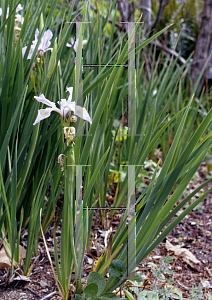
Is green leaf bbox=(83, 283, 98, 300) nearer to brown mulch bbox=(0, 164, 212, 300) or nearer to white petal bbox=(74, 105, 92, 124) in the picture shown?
brown mulch bbox=(0, 164, 212, 300)

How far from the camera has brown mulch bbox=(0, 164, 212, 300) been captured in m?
0.79

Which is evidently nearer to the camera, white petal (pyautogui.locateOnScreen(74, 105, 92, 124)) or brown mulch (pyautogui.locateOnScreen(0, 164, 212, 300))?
white petal (pyautogui.locateOnScreen(74, 105, 92, 124))

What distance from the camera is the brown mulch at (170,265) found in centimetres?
79

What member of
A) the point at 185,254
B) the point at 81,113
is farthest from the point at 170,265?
the point at 81,113

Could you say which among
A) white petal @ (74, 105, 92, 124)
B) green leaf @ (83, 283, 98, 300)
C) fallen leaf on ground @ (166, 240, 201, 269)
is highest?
white petal @ (74, 105, 92, 124)

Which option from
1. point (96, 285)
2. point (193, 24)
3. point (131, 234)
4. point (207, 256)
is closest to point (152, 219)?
point (131, 234)

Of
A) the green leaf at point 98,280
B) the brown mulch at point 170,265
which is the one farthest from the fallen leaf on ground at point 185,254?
the green leaf at point 98,280

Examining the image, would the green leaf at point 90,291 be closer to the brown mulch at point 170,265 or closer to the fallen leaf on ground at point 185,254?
the brown mulch at point 170,265

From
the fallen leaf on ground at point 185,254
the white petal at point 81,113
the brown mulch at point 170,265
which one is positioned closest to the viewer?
the white petal at point 81,113

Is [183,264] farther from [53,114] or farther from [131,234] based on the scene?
[53,114]

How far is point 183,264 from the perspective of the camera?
1.07 m

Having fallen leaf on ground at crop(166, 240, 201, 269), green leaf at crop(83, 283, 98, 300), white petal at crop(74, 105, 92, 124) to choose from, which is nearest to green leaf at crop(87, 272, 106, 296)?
green leaf at crop(83, 283, 98, 300)

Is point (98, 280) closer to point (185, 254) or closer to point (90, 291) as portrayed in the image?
point (90, 291)

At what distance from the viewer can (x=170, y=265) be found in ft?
3.43
